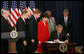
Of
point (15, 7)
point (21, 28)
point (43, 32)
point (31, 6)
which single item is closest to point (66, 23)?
point (43, 32)

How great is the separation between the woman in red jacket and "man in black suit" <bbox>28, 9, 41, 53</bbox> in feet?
0.48

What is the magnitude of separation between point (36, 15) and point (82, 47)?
1911 mm

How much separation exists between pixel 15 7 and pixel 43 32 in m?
1.06

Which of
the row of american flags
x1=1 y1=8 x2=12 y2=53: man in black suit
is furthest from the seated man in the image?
x1=1 y1=8 x2=12 y2=53: man in black suit

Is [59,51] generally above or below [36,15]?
below

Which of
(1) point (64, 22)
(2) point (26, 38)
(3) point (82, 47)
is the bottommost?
(3) point (82, 47)

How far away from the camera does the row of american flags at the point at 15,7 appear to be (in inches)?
165

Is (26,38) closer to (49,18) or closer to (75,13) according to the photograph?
(49,18)

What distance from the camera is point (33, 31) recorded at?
4312 mm

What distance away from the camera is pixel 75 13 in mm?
4844

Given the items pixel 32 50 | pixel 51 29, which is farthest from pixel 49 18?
pixel 32 50

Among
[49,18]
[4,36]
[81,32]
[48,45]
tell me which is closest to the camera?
[4,36]

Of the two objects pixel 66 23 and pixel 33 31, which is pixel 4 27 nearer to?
pixel 33 31

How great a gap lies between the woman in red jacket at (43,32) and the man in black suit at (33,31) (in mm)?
145
